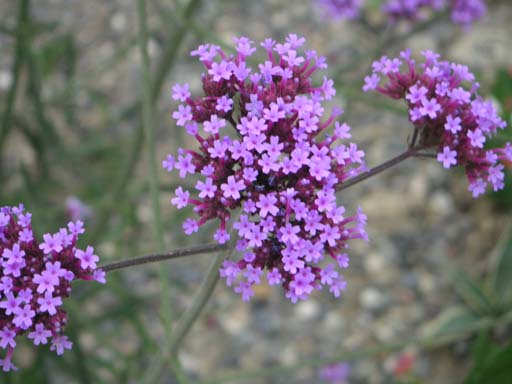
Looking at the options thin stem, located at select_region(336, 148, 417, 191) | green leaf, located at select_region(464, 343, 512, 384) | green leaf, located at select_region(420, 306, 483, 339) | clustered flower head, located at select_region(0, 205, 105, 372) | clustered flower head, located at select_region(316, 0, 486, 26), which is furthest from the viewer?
green leaf, located at select_region(420, 306, 483, 339)

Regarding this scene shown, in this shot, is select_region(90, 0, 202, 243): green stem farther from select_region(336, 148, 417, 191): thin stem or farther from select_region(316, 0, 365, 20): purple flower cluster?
select_region(336, 148, 417, 191): thin stem

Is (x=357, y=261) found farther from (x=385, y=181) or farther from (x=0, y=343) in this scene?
(x=0, y=343)

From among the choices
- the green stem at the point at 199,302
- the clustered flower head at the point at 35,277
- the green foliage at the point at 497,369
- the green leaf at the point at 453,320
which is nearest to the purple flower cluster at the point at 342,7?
the green leaf at the point at 453,320

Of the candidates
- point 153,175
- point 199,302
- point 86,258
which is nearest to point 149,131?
point 153,175

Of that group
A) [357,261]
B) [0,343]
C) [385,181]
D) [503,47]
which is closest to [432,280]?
[357,261]

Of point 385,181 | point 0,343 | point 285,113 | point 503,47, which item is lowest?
point 0,343

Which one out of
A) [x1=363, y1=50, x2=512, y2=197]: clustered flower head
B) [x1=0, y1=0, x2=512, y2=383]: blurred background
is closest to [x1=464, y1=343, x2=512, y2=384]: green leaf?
[x1=0, y1=0, x2=512, y2=383]: blurred background

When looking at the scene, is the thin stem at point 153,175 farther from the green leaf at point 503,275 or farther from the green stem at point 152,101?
the green leaf at point 503,275

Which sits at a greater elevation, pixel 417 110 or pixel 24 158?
pixel 24 158
